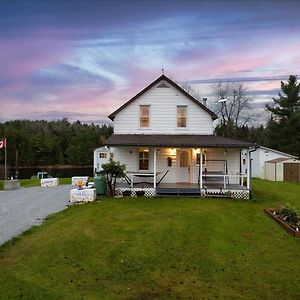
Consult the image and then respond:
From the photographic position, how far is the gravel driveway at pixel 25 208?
14.0 m

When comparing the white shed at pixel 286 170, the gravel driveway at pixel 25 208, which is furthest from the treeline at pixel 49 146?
the gravel driveway at pixel 25 208

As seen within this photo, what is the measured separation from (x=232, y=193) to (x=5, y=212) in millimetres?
11682

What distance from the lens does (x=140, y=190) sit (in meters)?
20.0

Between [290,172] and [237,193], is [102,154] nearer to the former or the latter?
[290,172]

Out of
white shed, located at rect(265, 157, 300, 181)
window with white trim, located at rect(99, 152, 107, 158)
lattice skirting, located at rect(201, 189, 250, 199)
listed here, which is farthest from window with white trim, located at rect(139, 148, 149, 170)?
window with white trim, located at rect(99, 152, 107, 158)

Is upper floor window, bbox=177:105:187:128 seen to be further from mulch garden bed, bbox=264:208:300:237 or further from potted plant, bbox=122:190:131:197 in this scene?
mulch garden bed, bbox=264:208:300:237

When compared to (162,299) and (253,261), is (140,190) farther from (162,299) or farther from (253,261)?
(162,299)

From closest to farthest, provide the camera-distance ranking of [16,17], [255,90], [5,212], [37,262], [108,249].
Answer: [37,262] → [108,249] → [16,17] → [5,212] → [255,90]

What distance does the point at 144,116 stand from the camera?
23.0 m

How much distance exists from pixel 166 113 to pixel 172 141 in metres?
2.98

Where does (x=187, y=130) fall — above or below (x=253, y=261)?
above

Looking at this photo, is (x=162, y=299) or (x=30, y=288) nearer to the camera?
(x=162, y=299)

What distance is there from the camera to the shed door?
3697 cm

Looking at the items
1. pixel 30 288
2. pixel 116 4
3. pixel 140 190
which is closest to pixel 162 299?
pixel 30 288
